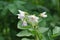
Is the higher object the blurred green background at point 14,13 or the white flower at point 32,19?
the white flower at point 32,19

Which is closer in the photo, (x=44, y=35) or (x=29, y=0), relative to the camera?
(x=44, y=35)

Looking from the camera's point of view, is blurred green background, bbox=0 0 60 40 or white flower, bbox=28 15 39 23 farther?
blurred green background, bbox=0 0 60 40

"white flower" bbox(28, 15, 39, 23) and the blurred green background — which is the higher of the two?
"white flower" bbox(28, 15, 39, 23)

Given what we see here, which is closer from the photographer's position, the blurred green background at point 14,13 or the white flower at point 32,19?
the white flower at point 32,19

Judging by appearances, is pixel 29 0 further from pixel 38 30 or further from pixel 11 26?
pixel 38 30

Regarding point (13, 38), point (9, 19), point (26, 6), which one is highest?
point (26, 6)

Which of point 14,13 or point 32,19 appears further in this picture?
point 14,13

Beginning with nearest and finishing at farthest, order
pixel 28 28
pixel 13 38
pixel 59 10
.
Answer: pixel 28 28 → pixel 13 38 → pixel 59 10

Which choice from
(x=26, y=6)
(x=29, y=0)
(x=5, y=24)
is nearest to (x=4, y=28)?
(x=5, y=24)
